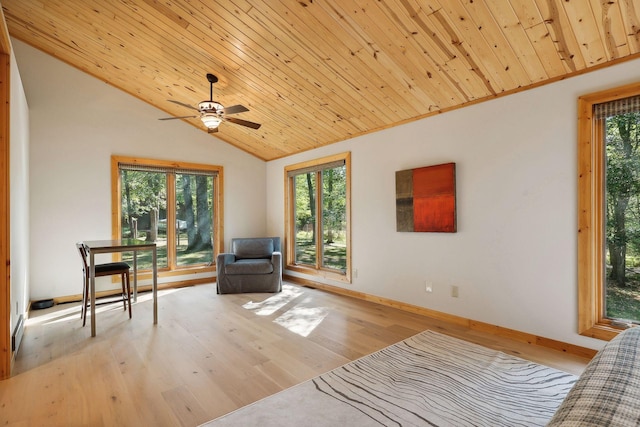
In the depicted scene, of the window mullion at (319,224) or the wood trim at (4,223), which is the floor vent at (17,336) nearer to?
the wood trim at (4,223)

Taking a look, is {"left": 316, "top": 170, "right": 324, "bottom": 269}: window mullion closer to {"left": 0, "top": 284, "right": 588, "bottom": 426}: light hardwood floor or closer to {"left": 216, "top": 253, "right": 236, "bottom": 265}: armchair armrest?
{"left": 0, "top": 284, "right": 588, "bottom": 426}: light hardwood floor

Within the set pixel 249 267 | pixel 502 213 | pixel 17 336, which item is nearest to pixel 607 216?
pixel 502 213

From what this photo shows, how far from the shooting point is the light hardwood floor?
1955mm

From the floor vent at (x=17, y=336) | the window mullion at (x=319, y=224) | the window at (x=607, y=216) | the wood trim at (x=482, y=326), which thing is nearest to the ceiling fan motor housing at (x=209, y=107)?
the window mullion at (x=319, y=224)

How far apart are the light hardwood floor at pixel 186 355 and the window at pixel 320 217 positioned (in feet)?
3.34

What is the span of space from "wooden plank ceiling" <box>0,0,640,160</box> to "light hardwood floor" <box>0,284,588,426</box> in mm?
2456

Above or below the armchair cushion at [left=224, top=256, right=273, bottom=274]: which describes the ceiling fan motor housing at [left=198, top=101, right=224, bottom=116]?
above

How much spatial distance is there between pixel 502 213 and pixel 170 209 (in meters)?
4.94

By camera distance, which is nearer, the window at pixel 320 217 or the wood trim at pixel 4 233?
the wood trim at pixel 4 233

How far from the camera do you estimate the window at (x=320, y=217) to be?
16.1ft

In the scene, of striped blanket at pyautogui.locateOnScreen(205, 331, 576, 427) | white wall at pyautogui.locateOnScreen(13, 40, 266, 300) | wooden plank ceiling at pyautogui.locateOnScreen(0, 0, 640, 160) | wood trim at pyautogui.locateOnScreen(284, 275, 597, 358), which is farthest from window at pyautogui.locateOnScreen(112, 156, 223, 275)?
striped blanket at pyautogui.locateOnScreen(205, 331, 576, 427)

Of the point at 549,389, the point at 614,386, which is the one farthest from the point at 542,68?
the point at 614,386

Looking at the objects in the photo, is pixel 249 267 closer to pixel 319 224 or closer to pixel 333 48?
pixel 319 224

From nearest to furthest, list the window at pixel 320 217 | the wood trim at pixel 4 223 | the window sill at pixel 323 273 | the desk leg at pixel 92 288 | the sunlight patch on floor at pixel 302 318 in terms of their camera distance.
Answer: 1. the wood trim at pixel 4 223
2. the desk leg at pixel 92 288
3. the sunlight patch on floor at pixel 302 318
4. the window sill at pixel 323 273
5. the window at pixel 320 217
